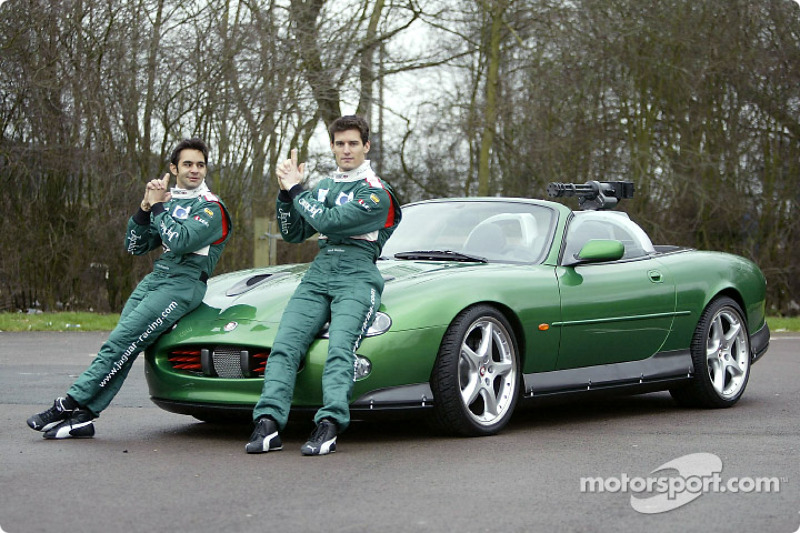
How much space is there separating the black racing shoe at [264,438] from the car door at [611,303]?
195 cm

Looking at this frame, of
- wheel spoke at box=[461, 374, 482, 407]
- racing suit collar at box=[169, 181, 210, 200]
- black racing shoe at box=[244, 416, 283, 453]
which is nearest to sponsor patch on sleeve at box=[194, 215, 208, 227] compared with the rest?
racing suit collar at box=[169, 181, 210, 200]

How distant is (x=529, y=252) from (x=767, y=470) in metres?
2.35

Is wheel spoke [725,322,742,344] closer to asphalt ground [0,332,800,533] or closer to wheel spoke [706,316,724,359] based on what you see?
wheel spoke [706,316,724,359]

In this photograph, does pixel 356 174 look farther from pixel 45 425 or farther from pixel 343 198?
pixel 45 425

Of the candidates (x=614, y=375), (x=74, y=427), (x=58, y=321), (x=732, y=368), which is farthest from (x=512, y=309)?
(x=58, y=321)

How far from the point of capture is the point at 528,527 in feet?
14.6

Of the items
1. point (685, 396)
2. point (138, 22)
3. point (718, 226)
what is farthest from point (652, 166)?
point (685, 396)

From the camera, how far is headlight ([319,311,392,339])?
20.9ft

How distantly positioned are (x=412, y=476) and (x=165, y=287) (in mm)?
2085

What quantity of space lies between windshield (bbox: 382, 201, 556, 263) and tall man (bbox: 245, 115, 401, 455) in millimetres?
946

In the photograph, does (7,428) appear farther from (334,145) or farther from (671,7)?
(671,7)

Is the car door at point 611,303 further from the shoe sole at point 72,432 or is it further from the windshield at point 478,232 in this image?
the shoe sole at point 72,432

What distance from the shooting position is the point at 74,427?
662cm

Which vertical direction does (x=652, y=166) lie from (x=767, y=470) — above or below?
above
